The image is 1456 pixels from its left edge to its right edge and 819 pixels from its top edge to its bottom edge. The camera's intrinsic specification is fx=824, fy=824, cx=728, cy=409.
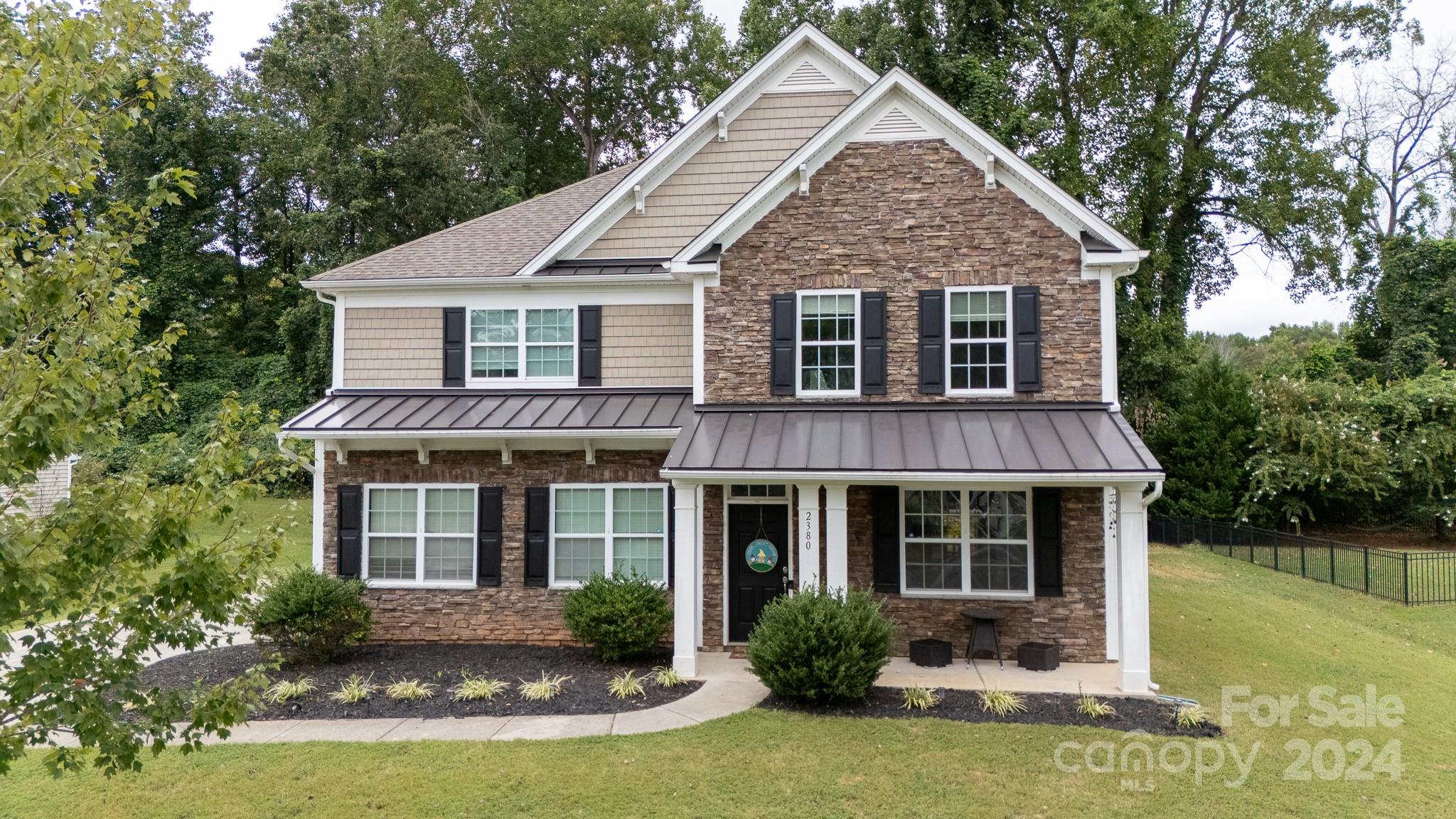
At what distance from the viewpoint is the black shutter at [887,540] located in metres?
11.9

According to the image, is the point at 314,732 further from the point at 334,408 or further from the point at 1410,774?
the point at 1410,774

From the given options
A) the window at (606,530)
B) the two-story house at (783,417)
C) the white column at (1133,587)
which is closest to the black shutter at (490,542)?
the two-story house at (783,417)

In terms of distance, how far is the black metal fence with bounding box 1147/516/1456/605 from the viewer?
56.6 ft

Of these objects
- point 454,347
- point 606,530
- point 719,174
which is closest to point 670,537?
point 606,530

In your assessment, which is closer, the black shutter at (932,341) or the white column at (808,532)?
the white column at (808,532)

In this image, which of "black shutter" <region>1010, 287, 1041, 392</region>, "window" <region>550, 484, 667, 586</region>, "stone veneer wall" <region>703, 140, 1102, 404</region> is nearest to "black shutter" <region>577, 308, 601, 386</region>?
"window" <region>550, 484, 667, 586</region>

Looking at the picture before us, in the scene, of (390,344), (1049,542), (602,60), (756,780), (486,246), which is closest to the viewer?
(756,780)

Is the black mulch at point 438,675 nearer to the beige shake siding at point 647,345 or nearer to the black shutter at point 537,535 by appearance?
the black shutter at point 537,535

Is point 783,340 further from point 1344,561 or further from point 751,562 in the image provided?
point 1344,561

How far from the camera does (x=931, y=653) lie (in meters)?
11.4

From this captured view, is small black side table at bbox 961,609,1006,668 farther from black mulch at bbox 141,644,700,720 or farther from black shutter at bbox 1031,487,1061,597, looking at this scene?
black mulch at bbox 141,644,700,720

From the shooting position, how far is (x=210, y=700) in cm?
479

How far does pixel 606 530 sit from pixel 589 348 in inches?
122

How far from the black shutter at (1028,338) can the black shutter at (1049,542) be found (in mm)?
1547
